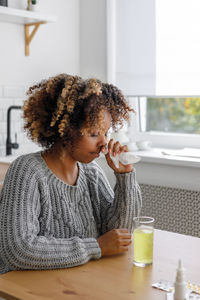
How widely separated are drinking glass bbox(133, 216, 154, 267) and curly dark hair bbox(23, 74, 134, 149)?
335 millimetres

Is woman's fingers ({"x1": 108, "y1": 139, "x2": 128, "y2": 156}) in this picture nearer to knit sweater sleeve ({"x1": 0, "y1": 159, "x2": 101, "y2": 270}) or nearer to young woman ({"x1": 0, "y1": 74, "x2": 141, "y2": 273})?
young woman ({"x1": 0, "y1": 74, "x2": 141, "y2": 273})

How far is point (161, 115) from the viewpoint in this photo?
10.4ft

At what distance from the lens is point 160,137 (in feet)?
10.4

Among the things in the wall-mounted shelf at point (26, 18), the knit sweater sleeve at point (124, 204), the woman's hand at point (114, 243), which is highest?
the wall-mounted shelf at point (26, 18)

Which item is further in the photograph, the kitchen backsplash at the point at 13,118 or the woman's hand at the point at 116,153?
the kitchen backsplash at the point at 13,118

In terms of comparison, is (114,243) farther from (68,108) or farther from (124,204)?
(68,108)

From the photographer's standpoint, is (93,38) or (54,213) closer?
(54,213)

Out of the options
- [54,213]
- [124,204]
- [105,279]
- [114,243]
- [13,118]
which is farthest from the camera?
[13,118]

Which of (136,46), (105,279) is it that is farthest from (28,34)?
(105,279)

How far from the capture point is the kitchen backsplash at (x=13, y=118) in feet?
9.15

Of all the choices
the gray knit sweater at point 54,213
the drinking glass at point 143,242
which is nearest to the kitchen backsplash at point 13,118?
the gray knit sweater at point 54,213

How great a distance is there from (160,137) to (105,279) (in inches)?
80.1

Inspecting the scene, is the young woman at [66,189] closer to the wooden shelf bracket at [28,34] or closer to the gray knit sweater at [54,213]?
the gray knit sweater at [54,213]

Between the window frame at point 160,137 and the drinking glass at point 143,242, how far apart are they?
1.75 metres
